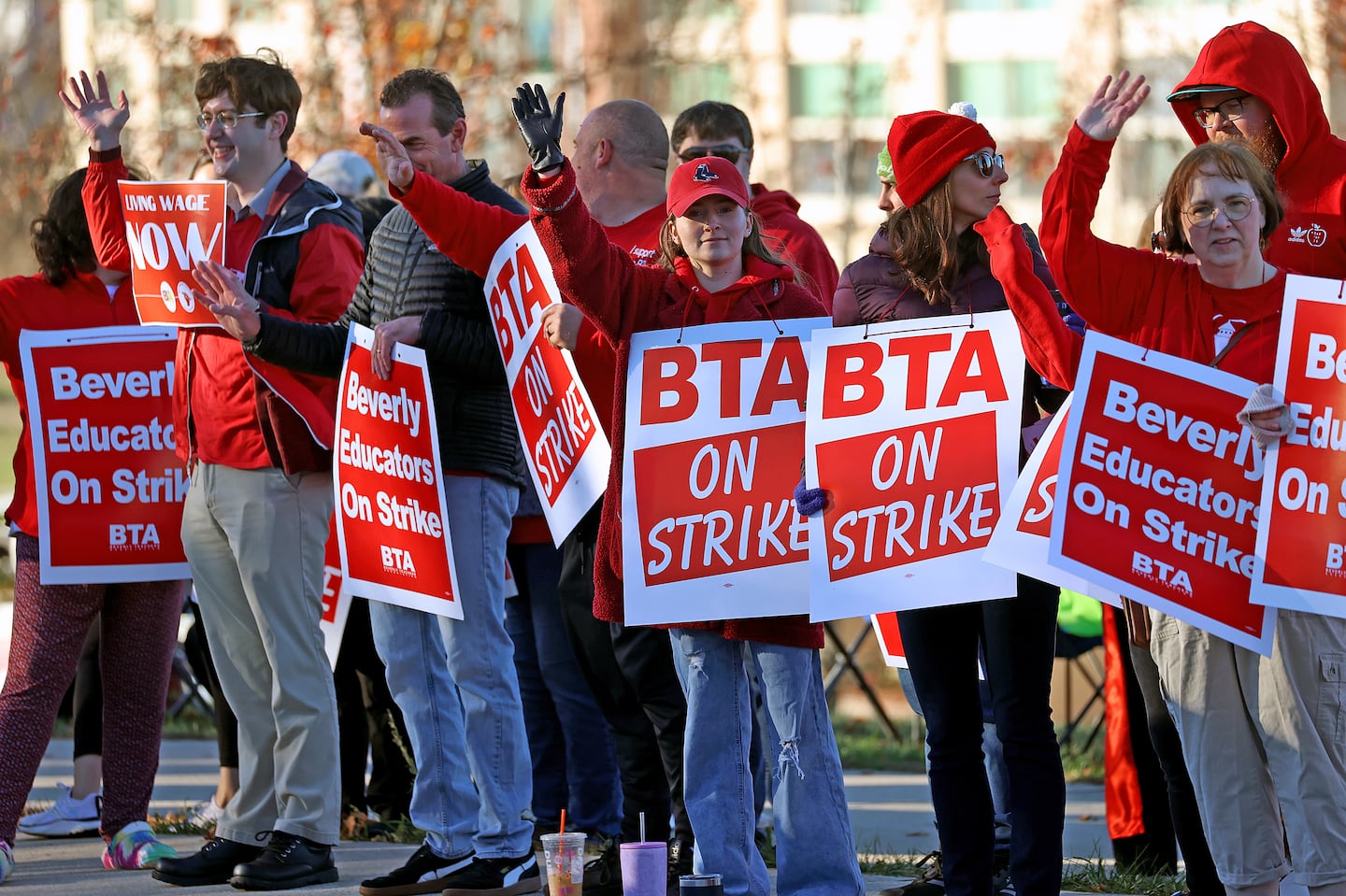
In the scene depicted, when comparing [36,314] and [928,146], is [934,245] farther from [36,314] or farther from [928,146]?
[36,314]

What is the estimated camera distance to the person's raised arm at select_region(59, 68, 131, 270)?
676cm

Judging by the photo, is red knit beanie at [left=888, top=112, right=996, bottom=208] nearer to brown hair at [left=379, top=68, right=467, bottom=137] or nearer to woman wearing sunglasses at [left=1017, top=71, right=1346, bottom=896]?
woman wearing sunglasses at [left=1017, top=71, right=1346, bottom=896]

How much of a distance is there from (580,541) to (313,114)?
11969 mm

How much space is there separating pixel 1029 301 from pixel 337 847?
3484mm

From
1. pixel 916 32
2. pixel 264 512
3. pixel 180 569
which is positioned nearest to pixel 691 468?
pixel 264 512

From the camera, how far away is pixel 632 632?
589 cm

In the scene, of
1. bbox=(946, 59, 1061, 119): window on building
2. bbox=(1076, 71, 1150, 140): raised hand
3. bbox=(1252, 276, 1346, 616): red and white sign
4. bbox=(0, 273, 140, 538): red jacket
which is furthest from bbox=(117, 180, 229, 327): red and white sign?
bbox=(946, 59, 1061, 119): window on building

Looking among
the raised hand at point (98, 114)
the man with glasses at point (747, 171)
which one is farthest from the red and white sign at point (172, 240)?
the man with glasses at point (747, 171)

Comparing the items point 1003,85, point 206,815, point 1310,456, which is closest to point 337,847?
point 206,815

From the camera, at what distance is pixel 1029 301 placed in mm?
5156

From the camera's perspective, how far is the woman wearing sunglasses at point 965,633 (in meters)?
5.21

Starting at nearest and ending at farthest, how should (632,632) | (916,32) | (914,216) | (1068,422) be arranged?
(1068,422)
(914,216)
(632,632)
(916,32)

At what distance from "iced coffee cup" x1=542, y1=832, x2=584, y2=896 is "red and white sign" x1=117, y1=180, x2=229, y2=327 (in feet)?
7.15

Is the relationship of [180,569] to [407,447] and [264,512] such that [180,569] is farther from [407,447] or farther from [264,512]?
[407,447]
